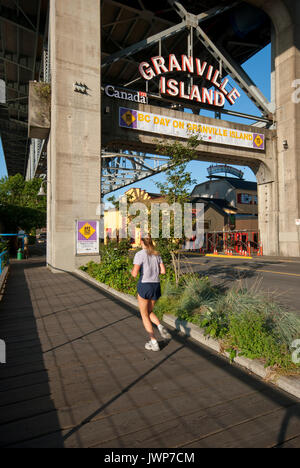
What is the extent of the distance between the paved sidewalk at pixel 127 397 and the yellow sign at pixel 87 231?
8.73m

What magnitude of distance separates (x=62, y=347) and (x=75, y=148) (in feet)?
37.7

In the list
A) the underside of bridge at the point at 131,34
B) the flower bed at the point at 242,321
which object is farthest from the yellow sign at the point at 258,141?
the flower bed at the point at 242,321

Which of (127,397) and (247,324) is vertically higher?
(247,324)

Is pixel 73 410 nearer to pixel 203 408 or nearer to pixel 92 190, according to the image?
pixel 203 408

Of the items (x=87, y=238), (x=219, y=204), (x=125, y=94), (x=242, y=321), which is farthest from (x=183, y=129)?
(x=219, y=204)

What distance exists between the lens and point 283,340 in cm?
411

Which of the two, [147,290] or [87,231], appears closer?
[147,290]

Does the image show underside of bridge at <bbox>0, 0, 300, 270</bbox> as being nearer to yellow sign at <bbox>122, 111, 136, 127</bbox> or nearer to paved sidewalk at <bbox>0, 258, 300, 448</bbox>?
yellow sign at <bbox>122, 111, 136, 127</bbox>

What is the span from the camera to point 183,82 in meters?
19.2

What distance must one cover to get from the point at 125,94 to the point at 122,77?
15102 mm

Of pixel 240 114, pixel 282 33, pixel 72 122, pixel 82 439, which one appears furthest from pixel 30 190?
pixel 82 439

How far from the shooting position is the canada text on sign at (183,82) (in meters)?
18.5

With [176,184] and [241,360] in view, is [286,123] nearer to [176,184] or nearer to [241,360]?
[176,184]

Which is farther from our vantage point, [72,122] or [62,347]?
[72,122]
